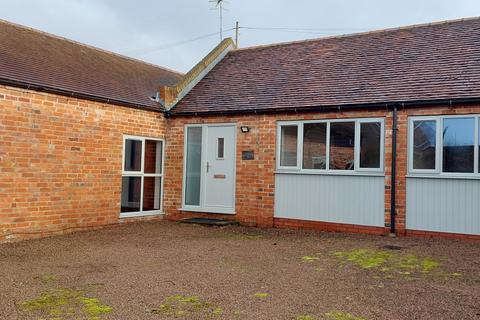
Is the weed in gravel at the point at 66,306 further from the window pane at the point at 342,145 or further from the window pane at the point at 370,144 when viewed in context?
the window pane at the point at 370,144

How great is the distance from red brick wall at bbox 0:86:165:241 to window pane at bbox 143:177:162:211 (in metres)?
1.01

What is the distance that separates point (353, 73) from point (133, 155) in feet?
18.9

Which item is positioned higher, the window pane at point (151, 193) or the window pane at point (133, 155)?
the window pane at point (133, 155)

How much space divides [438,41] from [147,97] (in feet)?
24.5

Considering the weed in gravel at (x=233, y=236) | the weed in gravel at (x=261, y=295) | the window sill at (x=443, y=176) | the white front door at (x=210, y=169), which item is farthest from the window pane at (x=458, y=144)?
the weed in gravel at (x=261, y=295)

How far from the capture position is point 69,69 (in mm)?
10789

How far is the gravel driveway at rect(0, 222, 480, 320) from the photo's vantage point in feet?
15.1

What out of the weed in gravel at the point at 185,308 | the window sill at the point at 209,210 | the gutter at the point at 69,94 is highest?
the gutter at the point at 69,94

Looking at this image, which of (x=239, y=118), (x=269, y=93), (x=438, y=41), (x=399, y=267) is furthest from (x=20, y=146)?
(x=438, y=41)

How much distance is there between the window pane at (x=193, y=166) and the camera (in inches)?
479

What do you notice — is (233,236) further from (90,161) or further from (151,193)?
(90,161)

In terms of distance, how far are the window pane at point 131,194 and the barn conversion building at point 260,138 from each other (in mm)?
35

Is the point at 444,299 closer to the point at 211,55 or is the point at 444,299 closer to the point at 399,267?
the point at 399,267

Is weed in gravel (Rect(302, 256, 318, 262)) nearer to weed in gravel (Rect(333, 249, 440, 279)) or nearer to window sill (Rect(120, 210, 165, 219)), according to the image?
weed in gravel (Rect(333, 249, 440, 279))
